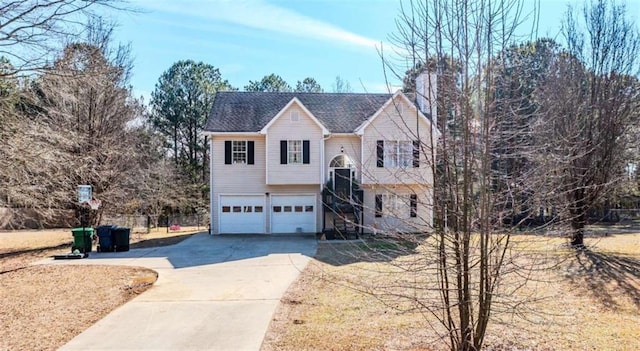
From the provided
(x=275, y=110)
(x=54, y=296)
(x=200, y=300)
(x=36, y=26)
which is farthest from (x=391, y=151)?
(x=275, y=110)

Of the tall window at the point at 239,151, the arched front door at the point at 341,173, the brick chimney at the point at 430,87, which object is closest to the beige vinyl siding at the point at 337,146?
the arched front door at the point at 341,173

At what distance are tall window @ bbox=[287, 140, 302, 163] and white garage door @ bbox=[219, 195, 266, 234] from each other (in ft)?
8.11

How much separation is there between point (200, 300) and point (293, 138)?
41.0 ft

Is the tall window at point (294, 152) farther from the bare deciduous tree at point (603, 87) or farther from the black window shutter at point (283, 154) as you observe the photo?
the bare deciduous tree at point (603, 87)

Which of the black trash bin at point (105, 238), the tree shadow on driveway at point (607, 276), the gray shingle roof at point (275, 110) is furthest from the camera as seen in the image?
the gray shingle roof at point (275, 110)

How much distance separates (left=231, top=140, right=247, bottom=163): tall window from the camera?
67.9 ft

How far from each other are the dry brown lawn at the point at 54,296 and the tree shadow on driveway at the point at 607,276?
9735 mm

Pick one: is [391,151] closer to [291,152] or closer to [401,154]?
[401,154]

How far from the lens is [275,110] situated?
2209cm

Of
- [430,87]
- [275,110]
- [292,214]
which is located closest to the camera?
[430,87]

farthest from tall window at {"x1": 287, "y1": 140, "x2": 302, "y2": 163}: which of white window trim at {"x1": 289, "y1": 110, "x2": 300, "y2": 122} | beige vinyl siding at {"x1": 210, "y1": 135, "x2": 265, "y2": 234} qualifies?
beige vinyl siding at {"x1": 210, "y1": 135, "x2": 265, "y2": 234}

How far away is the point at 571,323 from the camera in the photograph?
6832 millimetres

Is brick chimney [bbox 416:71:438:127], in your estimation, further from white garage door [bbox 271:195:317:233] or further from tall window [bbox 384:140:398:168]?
white garage door [bbox 271:195:317:233]

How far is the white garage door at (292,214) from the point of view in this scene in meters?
20.8
